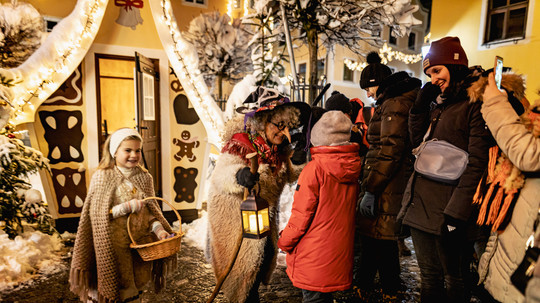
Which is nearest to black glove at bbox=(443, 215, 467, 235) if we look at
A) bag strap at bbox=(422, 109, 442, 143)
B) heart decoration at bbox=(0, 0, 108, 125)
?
bag strap at bbox=(422, 109, 442, 143)

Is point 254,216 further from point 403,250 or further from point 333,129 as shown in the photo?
point 403,250

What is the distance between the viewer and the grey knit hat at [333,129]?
2182 millimetres

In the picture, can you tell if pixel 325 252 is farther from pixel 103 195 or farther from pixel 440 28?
pixel 440 28

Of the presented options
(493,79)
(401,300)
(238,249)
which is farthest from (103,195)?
(401,300)

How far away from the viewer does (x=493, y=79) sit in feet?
6.26

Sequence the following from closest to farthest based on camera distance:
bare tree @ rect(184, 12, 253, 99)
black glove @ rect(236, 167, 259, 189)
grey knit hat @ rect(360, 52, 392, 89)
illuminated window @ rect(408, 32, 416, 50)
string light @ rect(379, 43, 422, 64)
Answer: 1. black glove @ rect(236, 167, 259, 189)
2. grey knit hat @ rect(360, 52, 392, 89)
3. bare tree @ rect(184, 12, 253, 99)
4. string light @ rect(379, 43, 422, 64)
5. illuminated window @ rect(408, 32, 416, 50)

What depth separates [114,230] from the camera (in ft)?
8.36

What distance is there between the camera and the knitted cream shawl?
250 cm

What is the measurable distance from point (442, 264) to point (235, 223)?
154 centimetres

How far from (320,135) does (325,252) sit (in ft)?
2.68

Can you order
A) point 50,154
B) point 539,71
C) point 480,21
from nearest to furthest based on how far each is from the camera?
point 50,154, point 539,71, point 480,21

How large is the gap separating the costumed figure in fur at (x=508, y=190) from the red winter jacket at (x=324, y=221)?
2.60ft

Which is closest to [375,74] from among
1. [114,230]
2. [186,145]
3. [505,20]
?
[114,230]

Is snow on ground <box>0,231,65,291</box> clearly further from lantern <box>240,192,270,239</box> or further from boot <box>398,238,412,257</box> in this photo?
boot <box>398,238,412,257</box>
